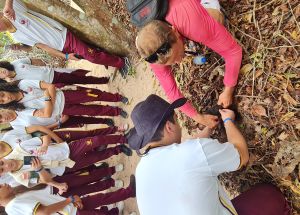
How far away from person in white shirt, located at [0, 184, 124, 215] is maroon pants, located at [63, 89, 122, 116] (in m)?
1.34

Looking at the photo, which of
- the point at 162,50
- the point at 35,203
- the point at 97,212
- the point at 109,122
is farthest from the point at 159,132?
the point at 109,122

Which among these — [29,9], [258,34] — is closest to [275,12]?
[258,34]

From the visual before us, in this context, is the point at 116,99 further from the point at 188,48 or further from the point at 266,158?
the point at 266,158

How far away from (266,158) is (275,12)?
4.20ft

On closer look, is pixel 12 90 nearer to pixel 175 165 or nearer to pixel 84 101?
pixel 84 101

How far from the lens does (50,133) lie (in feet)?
14.3

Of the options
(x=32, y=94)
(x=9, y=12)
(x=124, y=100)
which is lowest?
(x=124, y=100)

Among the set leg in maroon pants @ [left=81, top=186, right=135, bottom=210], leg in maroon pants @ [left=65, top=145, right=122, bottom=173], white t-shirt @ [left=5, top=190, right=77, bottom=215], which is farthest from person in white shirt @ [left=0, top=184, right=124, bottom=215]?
leg in maroon pants @ [left=65, top=145, right=122, bottom=173]

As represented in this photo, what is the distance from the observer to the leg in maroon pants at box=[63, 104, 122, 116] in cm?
Result: 484

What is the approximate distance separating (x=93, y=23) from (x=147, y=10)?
2936 millimetres

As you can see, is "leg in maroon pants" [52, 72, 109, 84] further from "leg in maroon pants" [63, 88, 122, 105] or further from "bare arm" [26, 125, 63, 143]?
"bare arm" [26, 125, 63, 143]

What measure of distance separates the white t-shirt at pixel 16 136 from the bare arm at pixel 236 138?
260 centimetres

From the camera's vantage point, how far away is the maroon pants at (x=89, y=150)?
4.51 meters

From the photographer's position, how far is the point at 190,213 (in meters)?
1.91
